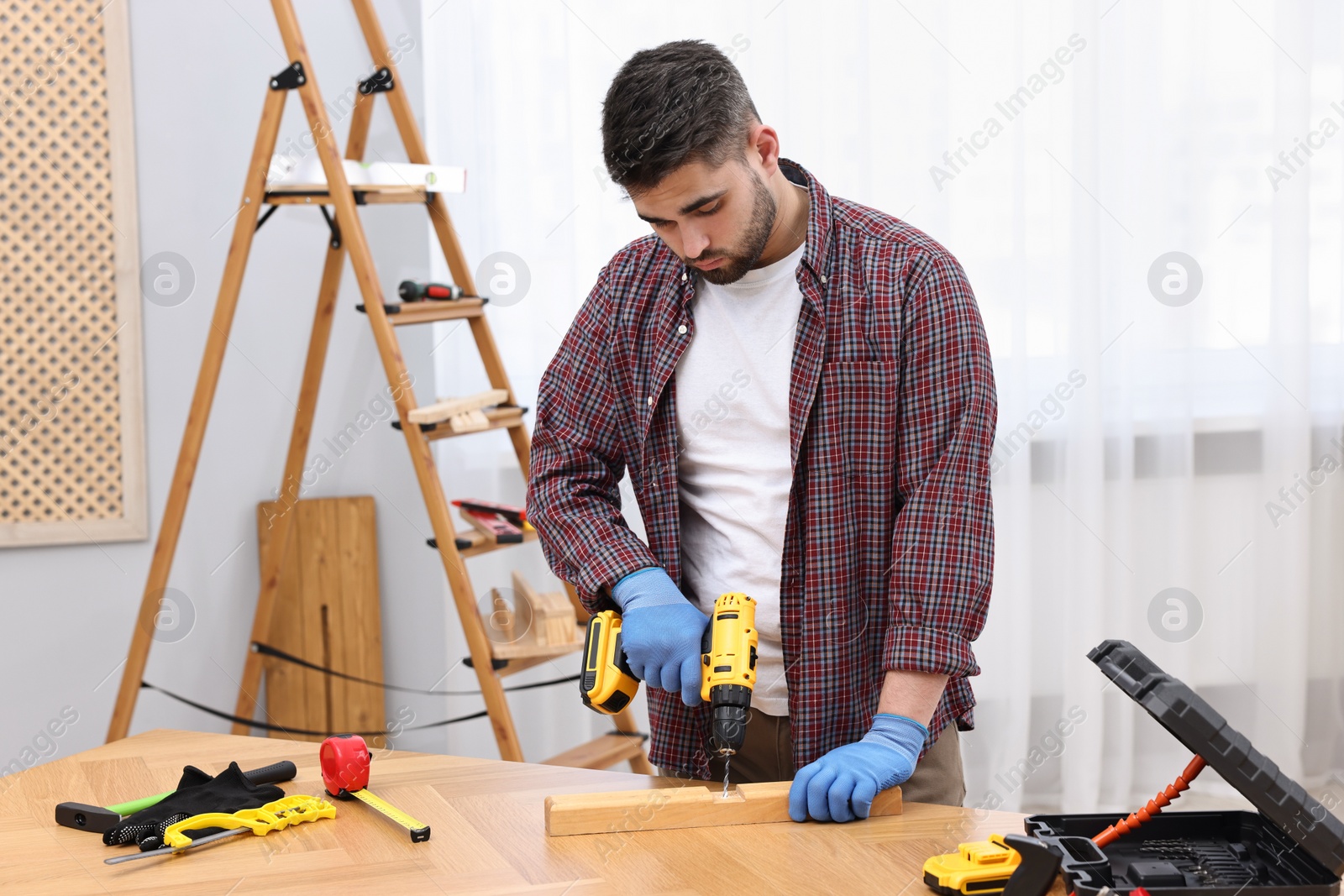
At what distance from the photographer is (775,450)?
1480 mm

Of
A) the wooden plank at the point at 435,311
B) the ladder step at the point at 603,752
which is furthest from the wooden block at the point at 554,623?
the wooden plank at the point at 435,311

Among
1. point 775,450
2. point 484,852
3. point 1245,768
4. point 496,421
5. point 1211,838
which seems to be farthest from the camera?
point 496,421

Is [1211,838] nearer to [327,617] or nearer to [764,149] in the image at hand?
[764,149]

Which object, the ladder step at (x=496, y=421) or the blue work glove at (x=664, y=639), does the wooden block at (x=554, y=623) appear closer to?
the ladder step at (x=496, y=421)

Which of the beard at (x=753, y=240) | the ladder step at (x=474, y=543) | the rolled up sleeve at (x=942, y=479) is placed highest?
the beard at (x=753, y=240)

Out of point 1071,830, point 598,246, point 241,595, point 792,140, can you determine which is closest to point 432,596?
point 241,595

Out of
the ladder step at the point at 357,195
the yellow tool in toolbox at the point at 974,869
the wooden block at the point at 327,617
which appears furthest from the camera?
the wooden block at the point at 327,617

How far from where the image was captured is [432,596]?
3.04 metres

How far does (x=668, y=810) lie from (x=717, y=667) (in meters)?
0.17

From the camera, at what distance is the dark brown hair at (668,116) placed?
130cm

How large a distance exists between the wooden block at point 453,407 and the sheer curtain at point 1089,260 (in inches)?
14.8

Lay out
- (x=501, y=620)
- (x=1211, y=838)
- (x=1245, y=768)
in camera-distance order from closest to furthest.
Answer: (x=1245, y=768)
(x=1211, y=838)
(x=501, y=620)

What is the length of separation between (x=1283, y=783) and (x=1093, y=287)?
2072 mm

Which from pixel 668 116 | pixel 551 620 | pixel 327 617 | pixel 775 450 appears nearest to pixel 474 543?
pixel 551 620
